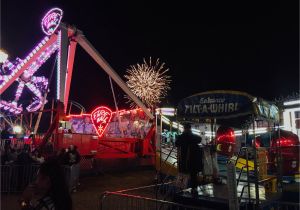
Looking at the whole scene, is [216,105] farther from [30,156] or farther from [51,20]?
[51,20]

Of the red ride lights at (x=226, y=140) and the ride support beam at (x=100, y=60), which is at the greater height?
the ride support beam at (x=100, y=60)

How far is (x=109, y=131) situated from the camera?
91.5ft

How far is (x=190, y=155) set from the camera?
828cm

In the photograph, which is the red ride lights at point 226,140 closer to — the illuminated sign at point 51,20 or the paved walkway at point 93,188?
the paved walkway at point 93,188

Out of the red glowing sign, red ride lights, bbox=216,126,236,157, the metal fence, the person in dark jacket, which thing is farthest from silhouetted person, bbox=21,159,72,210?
the red glowing sign

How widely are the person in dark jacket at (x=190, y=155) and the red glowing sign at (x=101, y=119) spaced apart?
486 inches

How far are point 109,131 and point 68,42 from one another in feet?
31.5

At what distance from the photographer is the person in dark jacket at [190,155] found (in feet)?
26.9

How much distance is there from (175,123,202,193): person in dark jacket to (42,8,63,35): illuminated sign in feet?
48.9

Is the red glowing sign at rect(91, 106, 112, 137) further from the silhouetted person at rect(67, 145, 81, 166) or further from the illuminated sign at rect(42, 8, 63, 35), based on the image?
the silhouetted person at rect(67, 145, 81, 166)

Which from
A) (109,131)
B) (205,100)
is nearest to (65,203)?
(205,100)

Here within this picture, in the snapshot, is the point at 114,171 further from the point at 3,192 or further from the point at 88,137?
the point at 3,192

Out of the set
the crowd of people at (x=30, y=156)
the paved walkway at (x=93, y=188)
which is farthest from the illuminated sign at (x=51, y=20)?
the paved walkway at (x=93, y=188)

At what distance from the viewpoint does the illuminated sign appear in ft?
67.8
